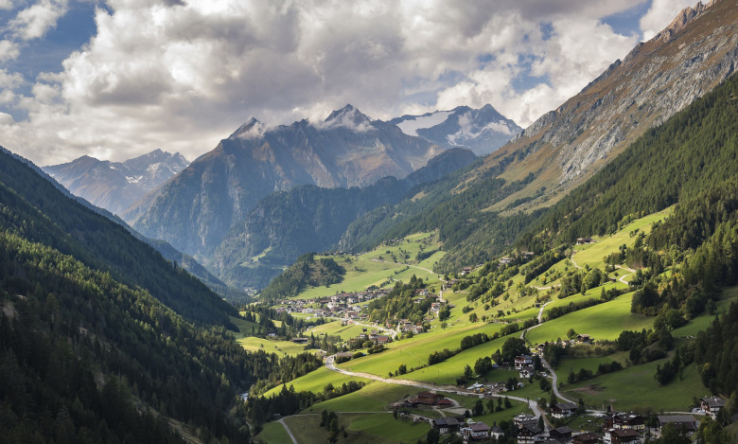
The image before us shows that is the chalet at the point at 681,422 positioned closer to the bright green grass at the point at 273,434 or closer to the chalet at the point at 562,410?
the chalet at the point at 562,410

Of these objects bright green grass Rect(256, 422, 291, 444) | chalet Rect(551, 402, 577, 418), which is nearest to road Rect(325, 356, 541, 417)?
chalet Rect(551, 402, 577, 418)

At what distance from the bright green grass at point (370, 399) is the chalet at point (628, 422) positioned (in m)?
46.9

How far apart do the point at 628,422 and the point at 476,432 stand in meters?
21.3

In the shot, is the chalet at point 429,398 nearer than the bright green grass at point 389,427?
No

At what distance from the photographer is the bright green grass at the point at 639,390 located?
82.9 m

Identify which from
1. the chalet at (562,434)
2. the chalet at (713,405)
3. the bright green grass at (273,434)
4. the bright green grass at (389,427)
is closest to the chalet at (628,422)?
the chalet at (562,434)

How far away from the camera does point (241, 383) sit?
193 m

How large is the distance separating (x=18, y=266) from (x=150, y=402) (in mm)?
69113

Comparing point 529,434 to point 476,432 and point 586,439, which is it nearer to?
point 586,439

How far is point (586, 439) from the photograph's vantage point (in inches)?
2945

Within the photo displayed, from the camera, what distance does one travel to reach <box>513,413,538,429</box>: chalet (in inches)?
3207

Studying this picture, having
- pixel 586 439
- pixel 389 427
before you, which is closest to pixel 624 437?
pixel 586 439

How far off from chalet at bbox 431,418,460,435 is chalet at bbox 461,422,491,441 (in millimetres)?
3826

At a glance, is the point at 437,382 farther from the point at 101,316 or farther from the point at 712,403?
the point at 101,316
